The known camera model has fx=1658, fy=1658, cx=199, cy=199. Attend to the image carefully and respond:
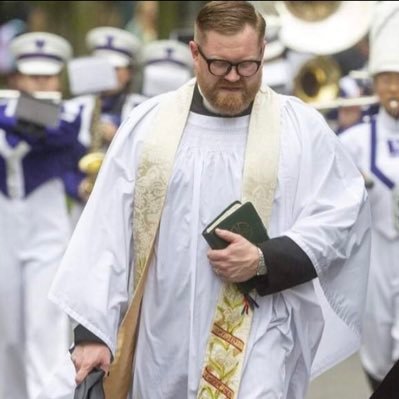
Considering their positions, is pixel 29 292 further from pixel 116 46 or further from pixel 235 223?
pixel 116 46

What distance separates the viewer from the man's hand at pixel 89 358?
5230 millimetres

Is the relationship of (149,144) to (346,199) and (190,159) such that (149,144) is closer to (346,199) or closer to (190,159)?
(190,159)

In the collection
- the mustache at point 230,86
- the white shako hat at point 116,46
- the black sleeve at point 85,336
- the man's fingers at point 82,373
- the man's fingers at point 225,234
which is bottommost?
the white shako hat at point 116,46

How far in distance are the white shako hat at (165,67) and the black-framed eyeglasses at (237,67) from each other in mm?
5461

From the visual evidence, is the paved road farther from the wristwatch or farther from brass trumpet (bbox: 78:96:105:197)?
the wristwatch

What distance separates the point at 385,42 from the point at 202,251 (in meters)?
3.40

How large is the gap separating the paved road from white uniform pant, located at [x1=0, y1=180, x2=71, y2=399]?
152 cm

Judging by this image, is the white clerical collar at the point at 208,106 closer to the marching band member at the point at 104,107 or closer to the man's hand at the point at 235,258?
the man's hand at the point at 235,258

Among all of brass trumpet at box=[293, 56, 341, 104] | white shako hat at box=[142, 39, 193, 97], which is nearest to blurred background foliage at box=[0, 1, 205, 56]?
brass trumpet at box=[293, 56, 341, 104]

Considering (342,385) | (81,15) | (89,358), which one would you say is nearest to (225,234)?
(89,358)

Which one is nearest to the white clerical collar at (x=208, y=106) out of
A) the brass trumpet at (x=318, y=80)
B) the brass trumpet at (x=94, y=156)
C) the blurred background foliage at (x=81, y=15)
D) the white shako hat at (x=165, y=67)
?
the brass trumpet at (x=94, y=156)

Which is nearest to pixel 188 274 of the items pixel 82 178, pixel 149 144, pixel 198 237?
pixel 198 237

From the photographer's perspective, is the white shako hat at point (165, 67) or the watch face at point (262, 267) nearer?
the watch face at point (262, 267)

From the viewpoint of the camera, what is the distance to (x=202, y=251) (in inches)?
210
